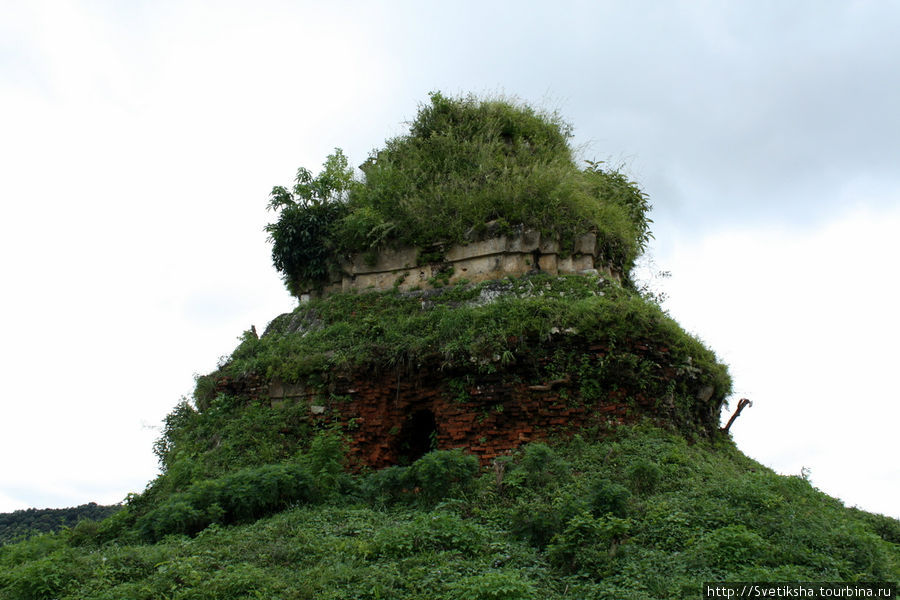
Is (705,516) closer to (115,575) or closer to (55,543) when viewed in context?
(115,575)

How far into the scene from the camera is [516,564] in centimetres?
622

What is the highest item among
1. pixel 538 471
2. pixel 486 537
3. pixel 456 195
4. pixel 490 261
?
pixel 456 195

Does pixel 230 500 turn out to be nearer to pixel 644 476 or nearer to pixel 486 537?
pixel 486 537

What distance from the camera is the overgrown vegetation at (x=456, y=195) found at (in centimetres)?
1173

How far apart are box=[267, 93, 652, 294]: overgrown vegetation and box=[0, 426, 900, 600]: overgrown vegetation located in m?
4.18

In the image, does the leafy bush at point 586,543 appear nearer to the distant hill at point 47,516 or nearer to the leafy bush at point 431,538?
the leafy bush at point 431,538

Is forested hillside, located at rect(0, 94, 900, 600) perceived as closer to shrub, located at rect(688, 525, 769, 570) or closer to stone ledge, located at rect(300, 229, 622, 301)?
shrub, located at rect(688, 525, 769, 570)

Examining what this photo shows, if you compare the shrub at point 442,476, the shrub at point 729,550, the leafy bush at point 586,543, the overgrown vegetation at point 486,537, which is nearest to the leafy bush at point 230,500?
the overgrown vegetation at point 486,537

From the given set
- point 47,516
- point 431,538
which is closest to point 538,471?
point 431,538

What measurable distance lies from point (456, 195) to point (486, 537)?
6.75 metres

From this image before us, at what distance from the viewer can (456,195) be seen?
1215 centimetres

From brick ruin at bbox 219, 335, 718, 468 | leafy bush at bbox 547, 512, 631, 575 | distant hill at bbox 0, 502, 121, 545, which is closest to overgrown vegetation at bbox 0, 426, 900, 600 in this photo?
leafy bush at bbox 547, 512, 631, 575

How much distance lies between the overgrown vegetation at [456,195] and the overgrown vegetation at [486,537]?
4.18 metres

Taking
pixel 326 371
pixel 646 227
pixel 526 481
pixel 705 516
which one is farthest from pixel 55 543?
pixel 646 227
